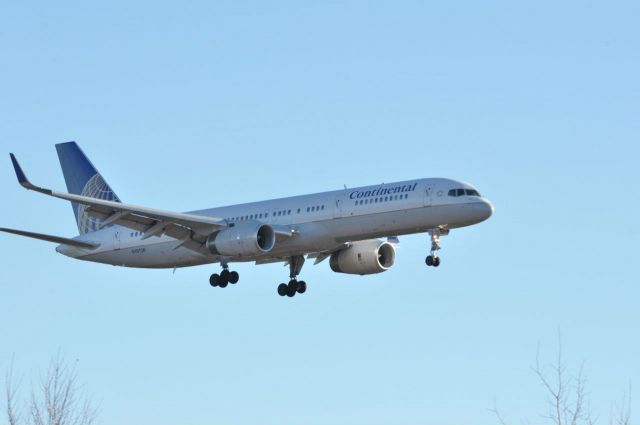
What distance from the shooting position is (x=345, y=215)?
183ft

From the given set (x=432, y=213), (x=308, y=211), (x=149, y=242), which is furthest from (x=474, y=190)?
(x=149, y=242)

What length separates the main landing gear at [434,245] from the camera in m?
53.3

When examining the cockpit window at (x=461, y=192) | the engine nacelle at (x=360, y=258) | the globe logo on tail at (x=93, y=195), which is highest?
the globe logo on tail at (x=93, y=195)

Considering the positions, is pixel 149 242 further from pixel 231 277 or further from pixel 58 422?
pixel 58 422

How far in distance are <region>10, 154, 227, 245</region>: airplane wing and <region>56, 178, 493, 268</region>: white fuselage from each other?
95cm

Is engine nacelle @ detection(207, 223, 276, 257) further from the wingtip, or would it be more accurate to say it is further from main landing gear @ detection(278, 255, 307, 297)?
the wingtip

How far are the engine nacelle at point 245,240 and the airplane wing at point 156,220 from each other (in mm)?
1267

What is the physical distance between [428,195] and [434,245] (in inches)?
83.6

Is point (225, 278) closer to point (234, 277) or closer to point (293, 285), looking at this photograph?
point (234, 277)

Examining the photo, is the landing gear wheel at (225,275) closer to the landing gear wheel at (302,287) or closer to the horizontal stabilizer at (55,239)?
the landing gear wheel at (302,287)

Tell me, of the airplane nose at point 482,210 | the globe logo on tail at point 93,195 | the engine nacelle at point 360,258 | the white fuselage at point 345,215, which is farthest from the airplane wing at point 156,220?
the airplane nose at point 482,210

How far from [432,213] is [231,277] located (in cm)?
1094

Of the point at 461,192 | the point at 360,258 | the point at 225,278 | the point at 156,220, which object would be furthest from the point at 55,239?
the point at 461,192

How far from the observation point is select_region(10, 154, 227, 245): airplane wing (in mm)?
55938
